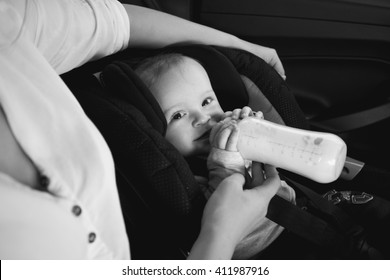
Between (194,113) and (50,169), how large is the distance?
484 mm

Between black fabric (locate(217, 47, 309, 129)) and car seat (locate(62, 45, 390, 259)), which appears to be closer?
car seat (locate(62, 45, 390, 259))

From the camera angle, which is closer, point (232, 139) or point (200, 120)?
point (232, 139)

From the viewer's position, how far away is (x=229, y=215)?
0.86m

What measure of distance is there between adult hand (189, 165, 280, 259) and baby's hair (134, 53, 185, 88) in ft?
1.21

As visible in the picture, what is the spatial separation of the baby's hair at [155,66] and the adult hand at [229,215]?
0.37 m

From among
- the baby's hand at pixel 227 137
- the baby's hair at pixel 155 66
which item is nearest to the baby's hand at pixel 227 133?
the baby's hand at pixel 227 137

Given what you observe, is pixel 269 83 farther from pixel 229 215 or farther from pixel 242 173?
pixel 229 215

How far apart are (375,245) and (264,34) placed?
2.79 feet

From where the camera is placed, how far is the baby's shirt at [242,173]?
40.2 inches

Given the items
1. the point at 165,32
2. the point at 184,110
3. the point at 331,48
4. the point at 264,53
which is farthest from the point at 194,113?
the point at 331,48

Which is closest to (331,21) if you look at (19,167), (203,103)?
(203,103)

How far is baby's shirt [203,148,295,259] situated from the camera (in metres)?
1.02

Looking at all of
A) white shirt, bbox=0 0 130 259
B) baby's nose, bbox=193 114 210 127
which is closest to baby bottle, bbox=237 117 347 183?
baby's nose, bbox=193 114 210 127

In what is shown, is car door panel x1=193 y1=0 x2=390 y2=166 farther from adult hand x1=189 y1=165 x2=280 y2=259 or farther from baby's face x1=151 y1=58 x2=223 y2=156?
adult hand x1=189 y1=165 x2=280 y2=259
